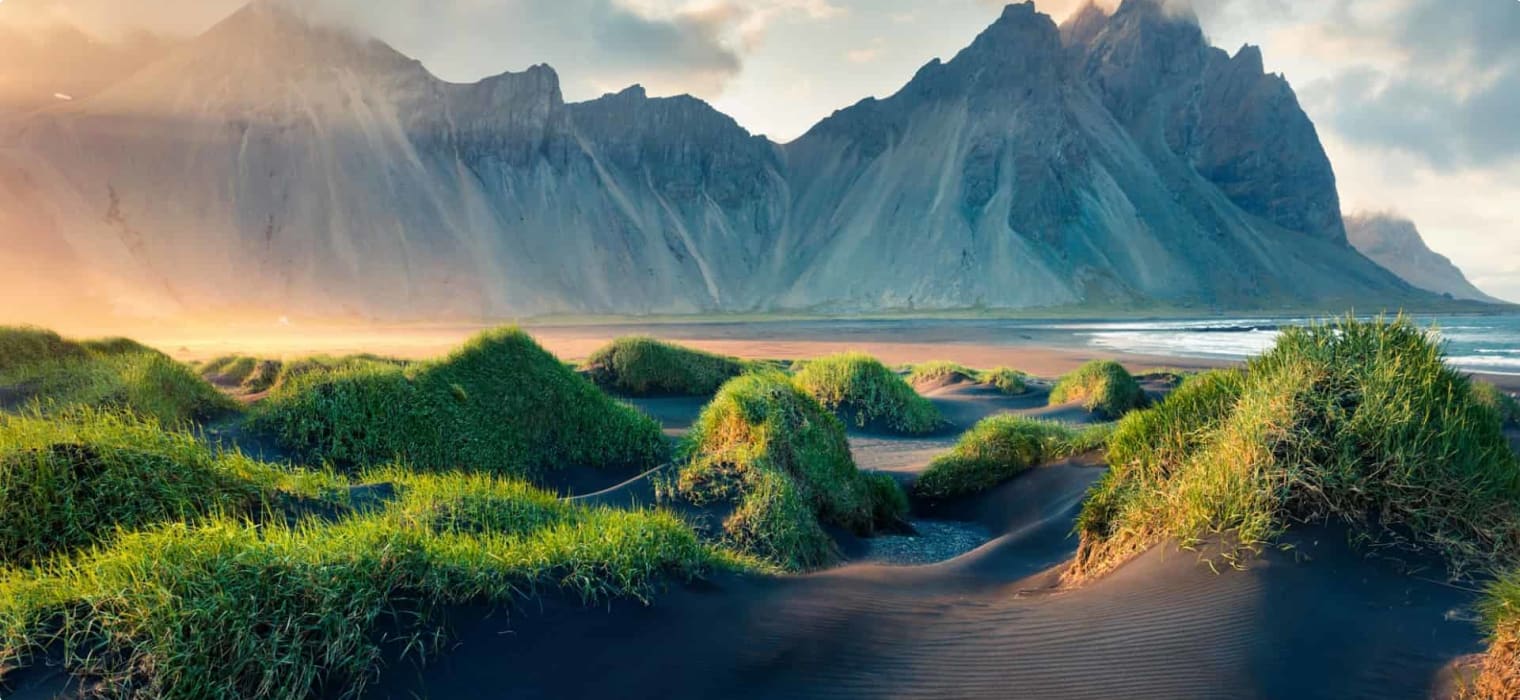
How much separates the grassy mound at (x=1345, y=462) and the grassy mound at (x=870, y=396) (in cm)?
1043

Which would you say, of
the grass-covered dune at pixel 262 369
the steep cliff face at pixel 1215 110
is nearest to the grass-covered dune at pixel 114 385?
the grass-covered dune at pixel 262 369

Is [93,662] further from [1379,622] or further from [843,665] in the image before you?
[1379,622]

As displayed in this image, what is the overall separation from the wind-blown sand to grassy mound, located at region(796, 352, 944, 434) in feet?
36.7

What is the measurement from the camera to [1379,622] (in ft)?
14.5

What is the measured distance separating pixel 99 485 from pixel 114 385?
601cm

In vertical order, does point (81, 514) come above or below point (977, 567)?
above

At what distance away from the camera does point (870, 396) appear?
16984mm

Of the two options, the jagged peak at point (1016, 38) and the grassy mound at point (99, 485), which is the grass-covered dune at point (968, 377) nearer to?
the grassy mound at point (99, 485)

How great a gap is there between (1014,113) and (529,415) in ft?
354

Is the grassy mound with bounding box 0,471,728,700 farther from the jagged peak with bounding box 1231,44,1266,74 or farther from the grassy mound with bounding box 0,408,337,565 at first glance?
the jagged peak with bounding box 1231,44,1266,74

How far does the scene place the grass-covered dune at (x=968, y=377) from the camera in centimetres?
2144

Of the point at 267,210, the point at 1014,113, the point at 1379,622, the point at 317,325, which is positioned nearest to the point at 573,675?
the point at 1379,622

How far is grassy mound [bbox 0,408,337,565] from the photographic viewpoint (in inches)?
177

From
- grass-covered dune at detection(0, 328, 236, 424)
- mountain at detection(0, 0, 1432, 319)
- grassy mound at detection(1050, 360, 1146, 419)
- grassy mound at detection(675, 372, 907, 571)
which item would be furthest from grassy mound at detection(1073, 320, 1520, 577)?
mountain at detection(0, 0, 1432, 319)
